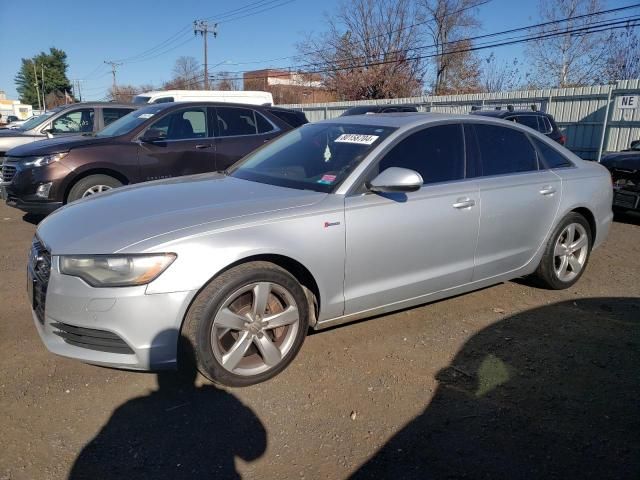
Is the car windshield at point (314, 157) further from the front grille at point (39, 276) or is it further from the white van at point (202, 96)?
the white van at point (202, 96)

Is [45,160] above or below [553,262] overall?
above

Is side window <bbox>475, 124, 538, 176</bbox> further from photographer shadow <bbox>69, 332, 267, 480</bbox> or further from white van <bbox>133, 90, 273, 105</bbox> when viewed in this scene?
white van <bbox>133, 90, 273, 105</bbox>

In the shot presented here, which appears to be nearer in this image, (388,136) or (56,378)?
(56,378)

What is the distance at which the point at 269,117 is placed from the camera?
26.1ft

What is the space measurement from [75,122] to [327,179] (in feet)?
26.3

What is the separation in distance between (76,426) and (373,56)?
37.6 metres

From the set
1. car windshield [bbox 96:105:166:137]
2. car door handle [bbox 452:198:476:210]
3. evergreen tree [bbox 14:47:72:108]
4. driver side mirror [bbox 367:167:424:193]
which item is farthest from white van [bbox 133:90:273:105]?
evergreen tree [bbox 14:47:72:108]

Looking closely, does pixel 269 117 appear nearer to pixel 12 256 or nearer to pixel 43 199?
pixel 43 199

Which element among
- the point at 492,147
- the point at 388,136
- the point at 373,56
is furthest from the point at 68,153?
the point at 373,56

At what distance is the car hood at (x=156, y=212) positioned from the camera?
8.85 ft

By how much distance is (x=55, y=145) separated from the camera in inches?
256

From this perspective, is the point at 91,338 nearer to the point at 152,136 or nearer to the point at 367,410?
the point at 367,410

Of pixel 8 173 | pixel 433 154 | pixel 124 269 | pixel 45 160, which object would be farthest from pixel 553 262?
pixel 8 173

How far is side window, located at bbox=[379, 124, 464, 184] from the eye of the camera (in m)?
3.51
